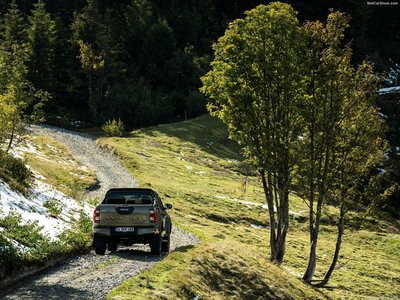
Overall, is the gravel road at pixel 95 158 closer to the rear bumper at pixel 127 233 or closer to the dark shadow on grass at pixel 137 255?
the dark shadow on grass at pixel 137 255

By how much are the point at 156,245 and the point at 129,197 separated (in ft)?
9.27

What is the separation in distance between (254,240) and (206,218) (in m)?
5.69

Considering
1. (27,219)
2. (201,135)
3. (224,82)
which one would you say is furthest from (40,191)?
(201,135)

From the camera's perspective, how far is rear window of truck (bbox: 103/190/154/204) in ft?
77.2

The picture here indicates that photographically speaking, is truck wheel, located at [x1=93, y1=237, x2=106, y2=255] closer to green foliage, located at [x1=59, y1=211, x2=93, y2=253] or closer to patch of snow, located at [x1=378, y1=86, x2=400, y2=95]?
green foliage, located at [x1=59, y1=211, x2=93, y2=253]

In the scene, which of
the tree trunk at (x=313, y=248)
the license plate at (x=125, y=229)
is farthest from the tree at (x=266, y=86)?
the license plate at (x=125, y=229)

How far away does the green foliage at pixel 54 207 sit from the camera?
27.2m

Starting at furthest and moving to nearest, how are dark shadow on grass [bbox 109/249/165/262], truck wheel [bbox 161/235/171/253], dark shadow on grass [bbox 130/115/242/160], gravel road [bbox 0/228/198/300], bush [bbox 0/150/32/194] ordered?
dark shadow on grass [bbox 130/115/242/160] < bush [bbox 0/150/32/194] < truck wheel [bbox 161/235/171/253] < dark shadow on grass [bbox 109/249/165/262] < gravel road [bbox 0/228/198/300]

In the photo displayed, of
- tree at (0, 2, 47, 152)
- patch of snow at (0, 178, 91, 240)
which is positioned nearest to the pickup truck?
patch of snow at (0, 178, 91, 240)

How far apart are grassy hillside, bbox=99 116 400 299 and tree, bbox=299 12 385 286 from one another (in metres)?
5.77

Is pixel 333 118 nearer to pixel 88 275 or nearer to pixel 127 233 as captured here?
pixel 127 233

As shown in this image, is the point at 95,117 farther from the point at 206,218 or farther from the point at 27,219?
the point at 27,219

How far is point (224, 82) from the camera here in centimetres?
3119

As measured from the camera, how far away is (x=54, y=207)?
28031 mm
